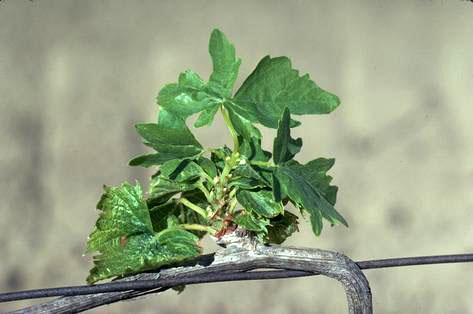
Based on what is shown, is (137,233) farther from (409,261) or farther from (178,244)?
(409,261)

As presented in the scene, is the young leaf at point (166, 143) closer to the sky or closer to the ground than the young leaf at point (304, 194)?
closer to the sky

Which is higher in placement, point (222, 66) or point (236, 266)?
point (222, 66)

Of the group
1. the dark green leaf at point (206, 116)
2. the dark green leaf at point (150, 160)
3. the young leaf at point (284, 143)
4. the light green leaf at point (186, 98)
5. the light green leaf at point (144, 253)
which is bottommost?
the light green leaf at point (144, 253)

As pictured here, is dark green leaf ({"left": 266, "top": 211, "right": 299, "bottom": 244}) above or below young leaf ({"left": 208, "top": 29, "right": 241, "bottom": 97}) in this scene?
below

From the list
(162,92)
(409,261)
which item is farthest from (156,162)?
(409,261)
